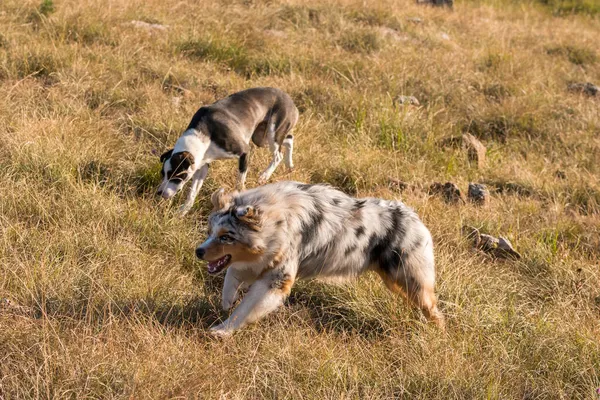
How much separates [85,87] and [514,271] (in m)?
4.80

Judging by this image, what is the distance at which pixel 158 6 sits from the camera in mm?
10250

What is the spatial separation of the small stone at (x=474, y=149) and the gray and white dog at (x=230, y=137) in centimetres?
213

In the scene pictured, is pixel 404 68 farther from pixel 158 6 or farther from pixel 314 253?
pixel 314 253

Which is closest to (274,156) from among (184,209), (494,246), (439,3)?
(184,209)

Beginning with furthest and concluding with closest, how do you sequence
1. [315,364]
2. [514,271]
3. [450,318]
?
[514,271] → [450,318] → [315,364]

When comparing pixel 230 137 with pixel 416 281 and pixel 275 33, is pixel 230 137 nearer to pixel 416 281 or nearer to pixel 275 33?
pixel 416 281

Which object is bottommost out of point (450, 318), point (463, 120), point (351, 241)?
point (463, 120)

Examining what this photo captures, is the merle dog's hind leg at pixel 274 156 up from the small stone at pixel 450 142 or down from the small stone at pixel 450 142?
up

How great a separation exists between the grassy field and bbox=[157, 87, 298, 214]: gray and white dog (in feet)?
0.59

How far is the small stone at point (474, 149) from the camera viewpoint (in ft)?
24.6

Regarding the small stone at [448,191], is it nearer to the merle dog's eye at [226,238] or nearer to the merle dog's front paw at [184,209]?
the merle dog's front paw at [184,209]

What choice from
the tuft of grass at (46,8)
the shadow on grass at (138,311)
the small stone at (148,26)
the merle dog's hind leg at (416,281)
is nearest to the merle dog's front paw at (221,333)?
the shadow on grass at (138,311)

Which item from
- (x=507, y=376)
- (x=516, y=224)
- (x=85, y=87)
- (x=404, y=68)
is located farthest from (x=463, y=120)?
(x=507, y=376)

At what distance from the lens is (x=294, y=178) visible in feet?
20.5
